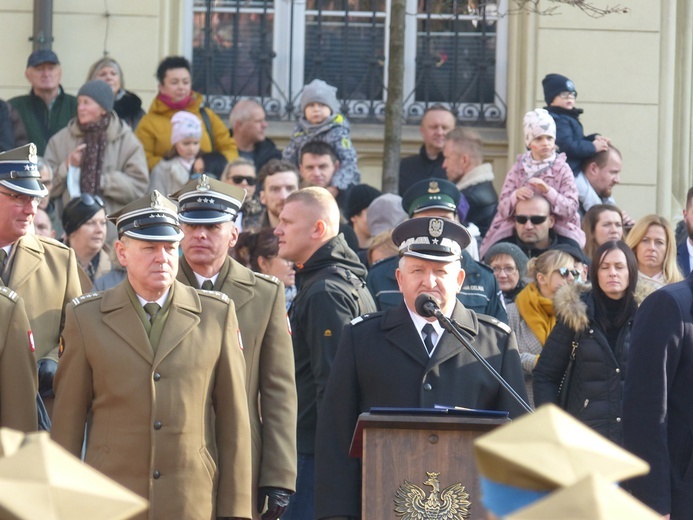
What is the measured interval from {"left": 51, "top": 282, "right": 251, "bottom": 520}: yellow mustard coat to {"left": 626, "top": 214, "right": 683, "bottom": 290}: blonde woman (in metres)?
3.76

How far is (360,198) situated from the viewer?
10.3 metres

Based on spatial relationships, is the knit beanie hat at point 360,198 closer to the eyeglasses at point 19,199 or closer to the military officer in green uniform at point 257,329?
the military officer in green uniform at point 257,329

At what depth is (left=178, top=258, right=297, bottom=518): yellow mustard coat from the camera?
6523mm

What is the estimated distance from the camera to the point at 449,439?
5.71 m

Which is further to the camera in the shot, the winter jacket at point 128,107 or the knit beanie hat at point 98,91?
the winter jacket at point 128,107

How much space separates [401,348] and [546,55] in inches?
291

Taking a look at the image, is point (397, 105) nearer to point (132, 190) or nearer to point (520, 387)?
point (132, 190)

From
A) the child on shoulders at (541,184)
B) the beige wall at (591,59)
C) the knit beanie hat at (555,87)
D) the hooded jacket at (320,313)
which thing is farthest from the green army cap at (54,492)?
the beige wall at (591,59)

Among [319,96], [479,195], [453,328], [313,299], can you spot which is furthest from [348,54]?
[453,328]

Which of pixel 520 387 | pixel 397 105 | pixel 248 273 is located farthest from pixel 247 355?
pixel 397 105

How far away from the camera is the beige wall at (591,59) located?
13117 millimetres

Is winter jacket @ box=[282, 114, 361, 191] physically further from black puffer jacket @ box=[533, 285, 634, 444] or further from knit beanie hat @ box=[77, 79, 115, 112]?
black puffer jacket @ box=[533, 285, 634, 444]

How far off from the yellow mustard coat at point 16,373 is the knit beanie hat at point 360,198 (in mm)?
4304

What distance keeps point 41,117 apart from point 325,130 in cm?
215
